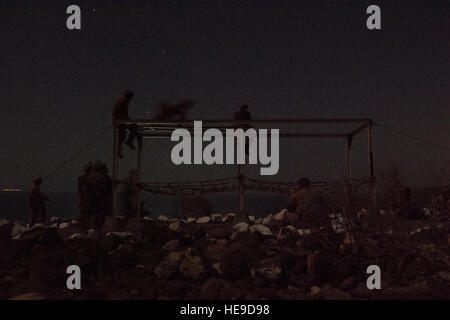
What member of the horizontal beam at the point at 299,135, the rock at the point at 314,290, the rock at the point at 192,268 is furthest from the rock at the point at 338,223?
the horizontal beam at the point at 299,135

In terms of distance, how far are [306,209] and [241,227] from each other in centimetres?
165

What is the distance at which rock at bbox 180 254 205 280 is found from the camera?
6.41m

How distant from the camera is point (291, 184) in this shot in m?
9.08

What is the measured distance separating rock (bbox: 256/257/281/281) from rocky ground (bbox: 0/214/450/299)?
0.04 ft

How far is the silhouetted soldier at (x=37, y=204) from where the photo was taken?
37.0 ft

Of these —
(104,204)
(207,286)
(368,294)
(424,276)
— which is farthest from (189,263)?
(104,204)

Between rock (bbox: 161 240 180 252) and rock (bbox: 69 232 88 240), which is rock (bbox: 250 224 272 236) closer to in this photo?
rock (bbox: 161 240 180 252)

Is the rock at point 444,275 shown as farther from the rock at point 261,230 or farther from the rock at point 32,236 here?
the rock at point 32,236

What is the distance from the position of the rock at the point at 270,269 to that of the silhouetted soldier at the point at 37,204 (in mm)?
7032

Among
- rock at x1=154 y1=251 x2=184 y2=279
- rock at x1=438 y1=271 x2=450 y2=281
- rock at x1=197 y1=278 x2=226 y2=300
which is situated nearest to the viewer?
rock at x1=197 y1=278 x2=226 y2=300

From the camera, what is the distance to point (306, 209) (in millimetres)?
7652

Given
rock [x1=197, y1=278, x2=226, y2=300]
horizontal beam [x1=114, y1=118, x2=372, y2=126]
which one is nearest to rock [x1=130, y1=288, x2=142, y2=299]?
rock [x1=197, y1=278, x2=226, y2=300]

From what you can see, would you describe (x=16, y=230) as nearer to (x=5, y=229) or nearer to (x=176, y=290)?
(x=5, y=229)
